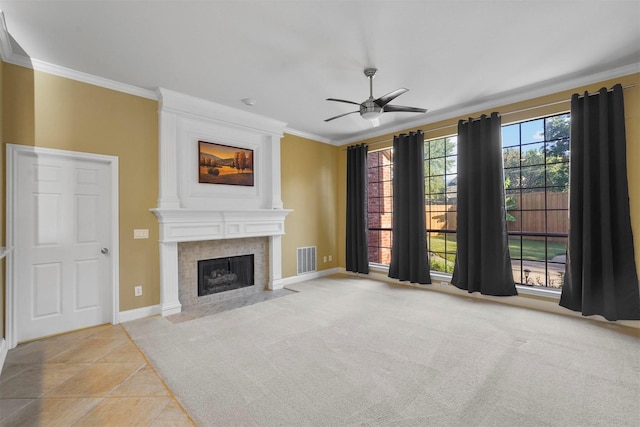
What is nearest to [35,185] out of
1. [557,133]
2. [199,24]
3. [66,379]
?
[66,379]

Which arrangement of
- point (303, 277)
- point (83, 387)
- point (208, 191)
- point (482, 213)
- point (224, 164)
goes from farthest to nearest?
point (303, 277)
point (224, 164)
point (208, 191)
point (482, 213)
point (83, 387)

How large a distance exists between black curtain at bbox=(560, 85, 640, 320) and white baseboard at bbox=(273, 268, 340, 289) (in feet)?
12.9

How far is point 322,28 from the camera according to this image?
2492 mm

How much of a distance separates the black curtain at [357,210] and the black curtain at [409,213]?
2.37 feet

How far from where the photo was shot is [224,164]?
4.51 meters

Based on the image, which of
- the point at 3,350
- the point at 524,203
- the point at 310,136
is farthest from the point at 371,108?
the point at 3,350

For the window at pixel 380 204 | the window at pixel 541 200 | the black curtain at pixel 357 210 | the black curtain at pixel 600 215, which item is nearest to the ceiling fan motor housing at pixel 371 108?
the window at pixel 541 200

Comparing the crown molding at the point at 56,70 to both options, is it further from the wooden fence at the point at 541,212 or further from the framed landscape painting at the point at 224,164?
the wooden fence at the point at 541,212

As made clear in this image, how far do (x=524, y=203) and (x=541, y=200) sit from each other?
22cm

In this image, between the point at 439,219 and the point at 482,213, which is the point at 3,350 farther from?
the point at 439,219

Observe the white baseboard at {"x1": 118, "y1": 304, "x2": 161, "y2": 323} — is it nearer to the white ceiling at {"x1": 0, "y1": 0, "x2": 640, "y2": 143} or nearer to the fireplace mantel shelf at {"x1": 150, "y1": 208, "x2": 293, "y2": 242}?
the fireplace mantel shelf at {"x1": 150, "y1": 208, "x2": 293, "y2": 242}

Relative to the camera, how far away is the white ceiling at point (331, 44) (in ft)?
7.48

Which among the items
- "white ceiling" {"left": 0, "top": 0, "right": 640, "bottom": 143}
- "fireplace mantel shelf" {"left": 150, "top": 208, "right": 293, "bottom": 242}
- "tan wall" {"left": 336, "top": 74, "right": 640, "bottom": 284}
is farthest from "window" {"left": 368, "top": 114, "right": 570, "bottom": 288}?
"fireplace mantel shelf" {"left": 150, "top": 208, "right": 293, "bottom": 242}

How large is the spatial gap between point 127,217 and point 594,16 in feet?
16.9
